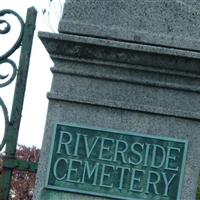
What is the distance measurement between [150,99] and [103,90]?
0.70 feet

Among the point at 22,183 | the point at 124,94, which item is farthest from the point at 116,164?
the point at 22,183

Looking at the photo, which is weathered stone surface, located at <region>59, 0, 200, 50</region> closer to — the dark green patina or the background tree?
the dark green patina

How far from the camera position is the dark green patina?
3641mm

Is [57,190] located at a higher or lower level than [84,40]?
lower

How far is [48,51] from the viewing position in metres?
3.73

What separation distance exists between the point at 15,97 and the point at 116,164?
78cm

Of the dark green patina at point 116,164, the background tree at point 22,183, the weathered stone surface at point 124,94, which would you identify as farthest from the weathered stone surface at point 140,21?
the background tree at point 22,183

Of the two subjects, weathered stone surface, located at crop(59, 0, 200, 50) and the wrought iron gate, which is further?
the wrought iron gate

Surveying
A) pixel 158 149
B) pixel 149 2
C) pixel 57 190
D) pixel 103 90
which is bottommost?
pixel 57 190

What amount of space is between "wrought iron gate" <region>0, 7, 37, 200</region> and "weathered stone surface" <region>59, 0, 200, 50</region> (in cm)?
55

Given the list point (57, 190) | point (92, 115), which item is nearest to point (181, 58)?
point (92, 115)

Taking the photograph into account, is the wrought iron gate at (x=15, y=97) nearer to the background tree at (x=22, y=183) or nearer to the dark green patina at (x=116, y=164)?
the dark green patina at (x=116, y=164)

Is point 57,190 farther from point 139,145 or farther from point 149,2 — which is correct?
point 149,2

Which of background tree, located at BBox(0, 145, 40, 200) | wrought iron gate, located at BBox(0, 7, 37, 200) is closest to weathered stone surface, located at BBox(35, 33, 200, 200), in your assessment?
wrought iron gate, located at BBox(0, 7, 37, 200)
